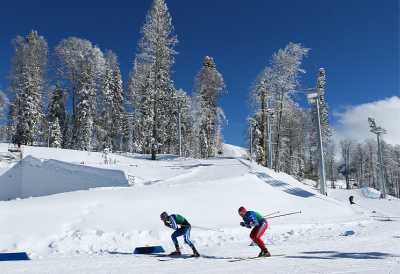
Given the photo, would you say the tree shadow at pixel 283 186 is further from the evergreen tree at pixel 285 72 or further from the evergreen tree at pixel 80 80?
the evergreen tree at pixel 80 80

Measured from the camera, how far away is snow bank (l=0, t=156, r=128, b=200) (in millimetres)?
23047

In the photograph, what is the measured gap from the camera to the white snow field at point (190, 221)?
1013 cm

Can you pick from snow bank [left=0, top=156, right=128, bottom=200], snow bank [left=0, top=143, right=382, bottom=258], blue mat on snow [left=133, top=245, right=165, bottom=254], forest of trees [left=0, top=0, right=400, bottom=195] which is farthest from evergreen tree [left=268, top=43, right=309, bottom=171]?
blue mat on snow [left=133, top=245, right=165, bottom=254]

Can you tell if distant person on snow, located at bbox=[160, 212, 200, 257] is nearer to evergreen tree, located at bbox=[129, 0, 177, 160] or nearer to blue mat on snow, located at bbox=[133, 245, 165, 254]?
blue mat on snow, located at bbox=[133, 245, 165, 254]

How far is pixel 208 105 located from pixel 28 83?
19118 millimetres

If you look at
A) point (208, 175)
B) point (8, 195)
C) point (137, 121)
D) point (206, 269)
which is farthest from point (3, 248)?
point (137, 121)

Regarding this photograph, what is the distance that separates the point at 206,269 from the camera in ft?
31.3

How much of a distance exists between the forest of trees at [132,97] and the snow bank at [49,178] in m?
7.80

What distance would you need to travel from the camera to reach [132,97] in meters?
53.2

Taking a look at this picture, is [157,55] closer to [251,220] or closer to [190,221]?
[190,221]

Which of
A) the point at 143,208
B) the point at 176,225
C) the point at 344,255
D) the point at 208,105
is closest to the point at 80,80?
the point at 208,105

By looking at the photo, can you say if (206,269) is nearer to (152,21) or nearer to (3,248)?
(3,248)

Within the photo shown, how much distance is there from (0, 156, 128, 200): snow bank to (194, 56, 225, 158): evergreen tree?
2271 cm

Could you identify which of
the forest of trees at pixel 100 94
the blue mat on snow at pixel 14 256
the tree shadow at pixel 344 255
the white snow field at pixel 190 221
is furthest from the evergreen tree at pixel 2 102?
the tree shadow at pixel 344 255
